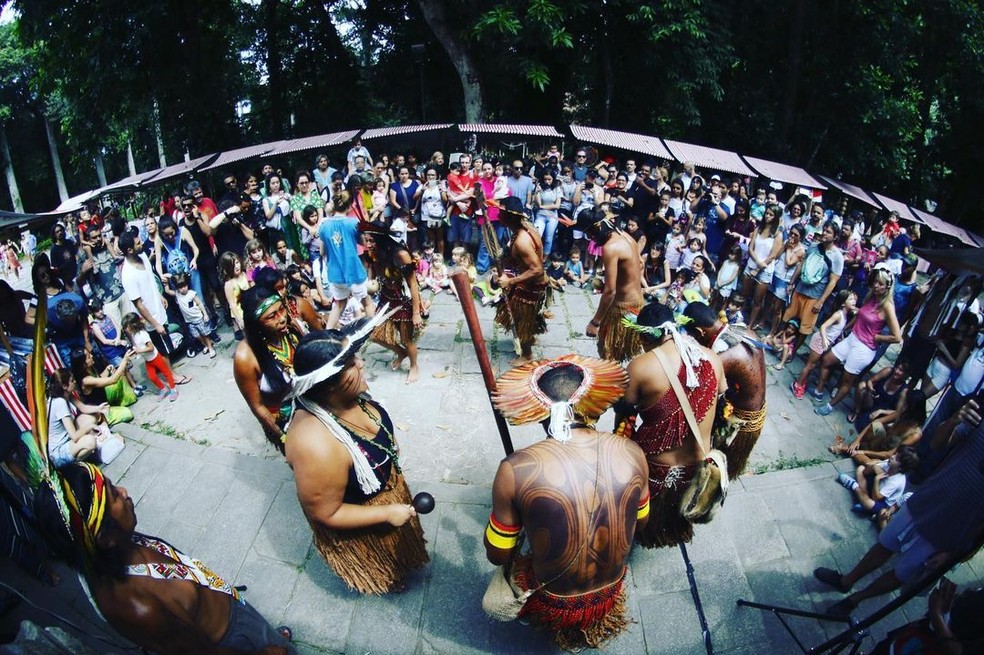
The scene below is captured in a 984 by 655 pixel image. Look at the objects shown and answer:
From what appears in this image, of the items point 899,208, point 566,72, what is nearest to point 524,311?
point 899,208

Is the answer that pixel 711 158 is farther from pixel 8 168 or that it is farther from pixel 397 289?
pixel 8 168

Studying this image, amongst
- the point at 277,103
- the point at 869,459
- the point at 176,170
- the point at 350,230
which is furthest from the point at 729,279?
the point at 277,103

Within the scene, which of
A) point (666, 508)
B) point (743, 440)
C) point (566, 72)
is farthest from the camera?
point (566, 72)

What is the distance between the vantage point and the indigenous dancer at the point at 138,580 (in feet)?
6.08

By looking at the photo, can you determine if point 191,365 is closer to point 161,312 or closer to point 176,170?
point 161,312

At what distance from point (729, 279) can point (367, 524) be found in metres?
6.15

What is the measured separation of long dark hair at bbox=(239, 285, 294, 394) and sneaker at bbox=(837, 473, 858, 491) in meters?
4.63

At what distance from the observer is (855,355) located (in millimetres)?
5457

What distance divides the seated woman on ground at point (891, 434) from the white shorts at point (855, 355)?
0.75 meters

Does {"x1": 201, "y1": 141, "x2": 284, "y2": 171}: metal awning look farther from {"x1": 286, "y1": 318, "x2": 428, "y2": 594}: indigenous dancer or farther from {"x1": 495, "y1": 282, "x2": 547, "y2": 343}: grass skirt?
{"x1": 286, "y1": 318, "x2": 428, "y2": 594}: indigenous dancer

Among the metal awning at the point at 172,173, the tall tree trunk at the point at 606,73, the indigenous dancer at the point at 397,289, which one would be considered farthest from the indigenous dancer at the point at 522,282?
the tall tree trunk at the point at 606,73

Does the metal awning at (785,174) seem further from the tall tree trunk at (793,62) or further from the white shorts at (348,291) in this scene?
the white shorts at (348,291)

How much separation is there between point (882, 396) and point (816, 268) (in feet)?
6.65

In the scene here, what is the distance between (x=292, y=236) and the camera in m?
8.94
